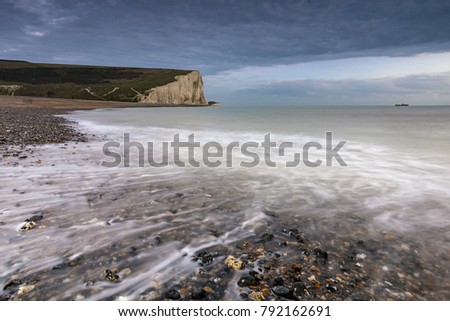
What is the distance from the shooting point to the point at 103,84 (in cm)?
13275

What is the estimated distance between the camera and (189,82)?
13925 centimetres

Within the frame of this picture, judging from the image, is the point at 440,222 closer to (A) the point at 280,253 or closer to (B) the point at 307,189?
(B) the point at 307,189

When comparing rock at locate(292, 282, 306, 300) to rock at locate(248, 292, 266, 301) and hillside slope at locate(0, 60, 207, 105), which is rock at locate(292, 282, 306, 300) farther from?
hillside slope at locate(0, 60, 207, 105)

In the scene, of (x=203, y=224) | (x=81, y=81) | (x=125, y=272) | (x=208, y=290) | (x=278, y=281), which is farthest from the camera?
(x=81, y=81)

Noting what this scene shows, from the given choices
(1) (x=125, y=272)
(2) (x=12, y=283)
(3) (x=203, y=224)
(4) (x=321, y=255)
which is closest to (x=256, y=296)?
(4) (x=321, y=255)

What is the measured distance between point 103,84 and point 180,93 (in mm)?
35507

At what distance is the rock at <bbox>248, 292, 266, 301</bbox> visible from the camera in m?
3.21

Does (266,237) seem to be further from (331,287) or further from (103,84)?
(103,84)

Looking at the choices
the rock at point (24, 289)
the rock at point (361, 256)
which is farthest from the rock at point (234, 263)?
the rock at point (24, 289)

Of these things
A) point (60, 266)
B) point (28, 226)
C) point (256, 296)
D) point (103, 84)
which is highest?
point (103, 84)

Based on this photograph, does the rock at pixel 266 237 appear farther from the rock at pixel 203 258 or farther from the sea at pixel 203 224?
the rock at pixel 203 258
